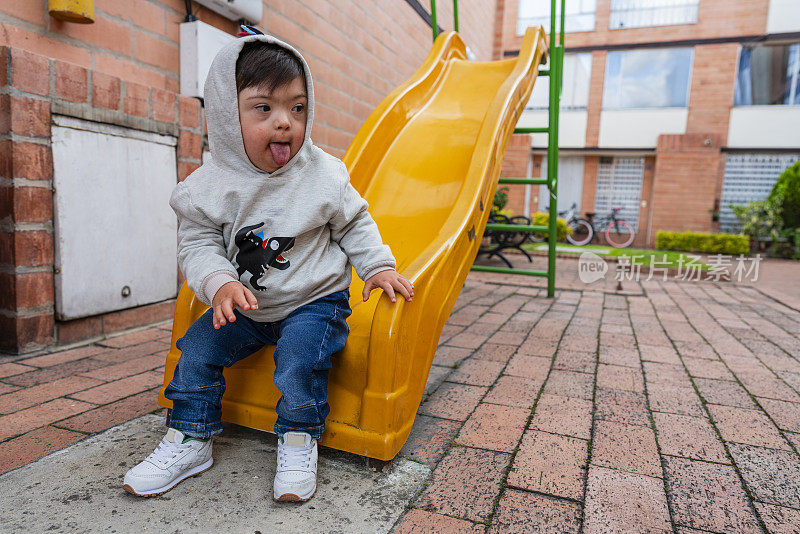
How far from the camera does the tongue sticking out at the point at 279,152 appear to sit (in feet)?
4.54

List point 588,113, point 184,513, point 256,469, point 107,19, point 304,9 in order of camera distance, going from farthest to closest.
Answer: point 588,113 < point 304,9 < point 107,19 < point 256,469 < point 184,513

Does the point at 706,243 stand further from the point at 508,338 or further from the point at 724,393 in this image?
the point at 724,393

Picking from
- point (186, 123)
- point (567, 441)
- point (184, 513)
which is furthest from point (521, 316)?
point (184, 513)

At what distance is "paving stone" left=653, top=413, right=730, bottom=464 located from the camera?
155 centimetres

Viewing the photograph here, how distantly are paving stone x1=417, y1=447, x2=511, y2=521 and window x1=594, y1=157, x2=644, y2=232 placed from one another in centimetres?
1337

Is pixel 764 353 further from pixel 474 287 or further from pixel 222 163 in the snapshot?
pixel 222 163

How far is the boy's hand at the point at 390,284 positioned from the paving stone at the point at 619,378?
115 centimetres

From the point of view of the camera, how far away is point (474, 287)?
4738 mm

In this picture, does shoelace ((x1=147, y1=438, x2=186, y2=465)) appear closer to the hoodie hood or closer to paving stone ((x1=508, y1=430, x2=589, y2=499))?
the hoodie hood

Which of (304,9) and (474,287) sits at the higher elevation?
(304,9)

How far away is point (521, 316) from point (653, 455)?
6.44 ft

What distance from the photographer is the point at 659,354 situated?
Result: 2648 mm

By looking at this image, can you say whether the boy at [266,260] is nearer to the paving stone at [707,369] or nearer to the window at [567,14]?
the paving stone at [707,369]

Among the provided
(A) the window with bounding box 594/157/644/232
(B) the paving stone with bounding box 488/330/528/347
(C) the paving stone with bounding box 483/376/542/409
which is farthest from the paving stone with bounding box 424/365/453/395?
(A) the window with bounding box 594/157/644/232
